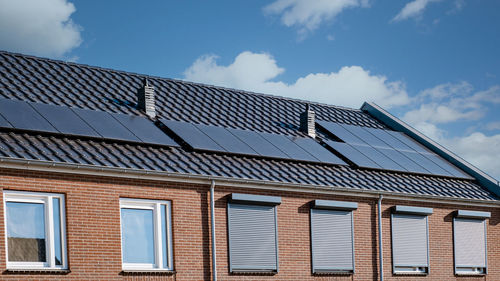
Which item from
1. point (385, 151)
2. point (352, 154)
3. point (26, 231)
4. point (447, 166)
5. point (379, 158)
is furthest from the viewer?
point (447, 166)

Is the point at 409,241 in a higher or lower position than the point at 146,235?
lower

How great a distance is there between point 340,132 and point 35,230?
488 inches

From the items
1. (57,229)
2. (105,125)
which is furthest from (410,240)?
(57,229)

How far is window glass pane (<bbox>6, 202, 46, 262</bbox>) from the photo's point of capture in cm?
1586

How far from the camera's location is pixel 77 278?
16500 mm

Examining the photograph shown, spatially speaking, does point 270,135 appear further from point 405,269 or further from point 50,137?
point 50,137

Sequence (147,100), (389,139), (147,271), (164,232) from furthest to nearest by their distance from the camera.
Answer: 1. (389,139)
2. (147,100)
3. (164,232)
4. (147,271)

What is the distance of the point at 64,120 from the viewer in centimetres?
1866

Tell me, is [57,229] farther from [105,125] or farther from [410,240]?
[410,240]

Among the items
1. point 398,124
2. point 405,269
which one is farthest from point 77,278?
point 398,124

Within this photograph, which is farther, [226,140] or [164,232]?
[226,140]

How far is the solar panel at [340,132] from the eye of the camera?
25.5 m

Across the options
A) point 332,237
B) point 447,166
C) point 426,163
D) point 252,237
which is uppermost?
point 426,163

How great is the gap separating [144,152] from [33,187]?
3.37 meters
